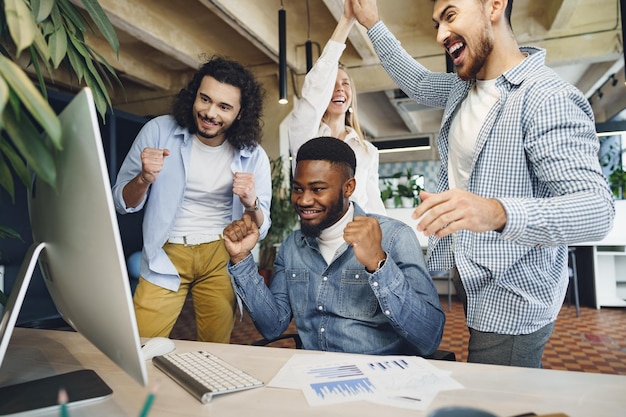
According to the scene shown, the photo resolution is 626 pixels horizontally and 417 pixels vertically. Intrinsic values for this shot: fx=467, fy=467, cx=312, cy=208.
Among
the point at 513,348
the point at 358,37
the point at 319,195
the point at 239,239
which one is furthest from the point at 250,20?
the point at 513,348

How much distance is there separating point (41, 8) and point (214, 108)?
1.01 meters

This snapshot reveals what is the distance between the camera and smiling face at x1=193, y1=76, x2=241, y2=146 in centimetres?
192

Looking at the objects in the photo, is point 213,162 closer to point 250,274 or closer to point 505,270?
point 250,274

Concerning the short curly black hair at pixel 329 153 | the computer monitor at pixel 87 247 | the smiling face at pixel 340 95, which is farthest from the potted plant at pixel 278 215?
the computer monitor at pixel 87 247

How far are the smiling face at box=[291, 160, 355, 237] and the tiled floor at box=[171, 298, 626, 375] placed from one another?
2.67 metres

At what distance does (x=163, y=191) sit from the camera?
6.16 feet

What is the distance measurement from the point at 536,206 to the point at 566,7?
17.6 ft

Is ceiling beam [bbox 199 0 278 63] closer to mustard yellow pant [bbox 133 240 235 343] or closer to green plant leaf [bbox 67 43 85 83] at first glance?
mustard yellow pant [bbox 133 240 235 343]

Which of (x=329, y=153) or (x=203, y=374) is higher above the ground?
(x=329, y=153)

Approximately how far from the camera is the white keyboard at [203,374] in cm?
88

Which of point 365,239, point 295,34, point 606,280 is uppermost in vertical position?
point 295,34

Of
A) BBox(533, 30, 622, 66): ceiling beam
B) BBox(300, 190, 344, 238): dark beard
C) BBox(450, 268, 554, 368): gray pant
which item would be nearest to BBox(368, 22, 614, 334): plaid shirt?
BBox(450, 268, 554, 368): gray pant

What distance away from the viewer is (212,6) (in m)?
4.69

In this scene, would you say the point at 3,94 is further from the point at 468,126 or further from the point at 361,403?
the point at 468,126
